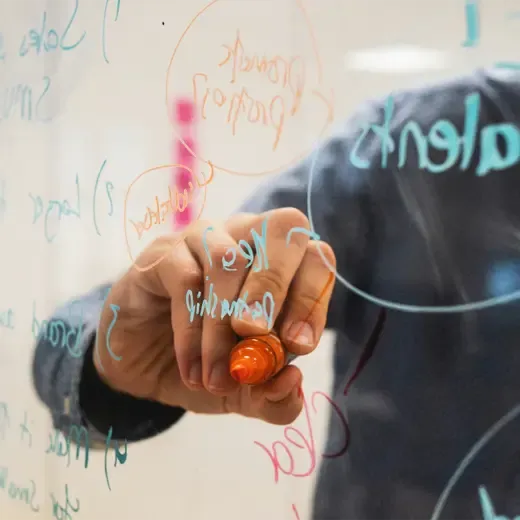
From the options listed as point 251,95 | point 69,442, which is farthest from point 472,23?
point 69,442

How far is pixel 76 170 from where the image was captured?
0.78 m

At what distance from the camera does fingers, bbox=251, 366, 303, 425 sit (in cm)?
57

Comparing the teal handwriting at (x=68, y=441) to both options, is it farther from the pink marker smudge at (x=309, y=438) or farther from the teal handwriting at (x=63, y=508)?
the pink marker smudge at (x=309, y=438)

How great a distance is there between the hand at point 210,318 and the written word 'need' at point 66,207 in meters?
0.10

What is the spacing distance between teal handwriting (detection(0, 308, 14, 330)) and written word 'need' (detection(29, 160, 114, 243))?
0.49ft

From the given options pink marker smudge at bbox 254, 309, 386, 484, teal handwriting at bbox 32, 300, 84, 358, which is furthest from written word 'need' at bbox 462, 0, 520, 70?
teal handwriting at bbox 32, 300, 84, 358

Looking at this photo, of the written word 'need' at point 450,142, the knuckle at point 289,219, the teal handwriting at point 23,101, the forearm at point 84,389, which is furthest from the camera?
the teal handwriting at point 23,101

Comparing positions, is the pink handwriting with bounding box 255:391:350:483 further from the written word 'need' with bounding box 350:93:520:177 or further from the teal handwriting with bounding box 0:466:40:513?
the teal handwriting with bounding box 0:466:40:513

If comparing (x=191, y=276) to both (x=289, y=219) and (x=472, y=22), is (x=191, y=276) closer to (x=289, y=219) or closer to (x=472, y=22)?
(x=289, y=219)

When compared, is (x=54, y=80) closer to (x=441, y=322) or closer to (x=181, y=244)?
(x=181, y=244)

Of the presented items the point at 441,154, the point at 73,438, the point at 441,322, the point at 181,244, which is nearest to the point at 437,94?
the point at 441,154

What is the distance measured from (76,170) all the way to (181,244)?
225 millimetres

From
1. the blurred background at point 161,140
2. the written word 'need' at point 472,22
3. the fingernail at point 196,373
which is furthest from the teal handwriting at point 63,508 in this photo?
the written word 'need' at point 472,22

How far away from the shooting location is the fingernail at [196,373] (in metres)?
0.63
